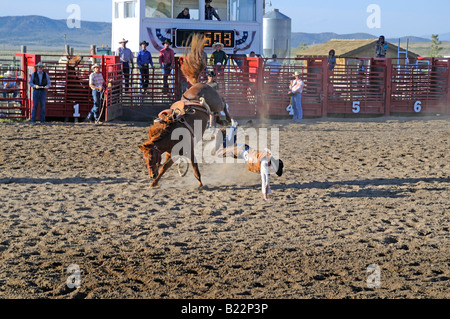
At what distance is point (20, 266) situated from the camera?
5246 millimetres

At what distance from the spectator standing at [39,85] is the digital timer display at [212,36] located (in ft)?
19.5

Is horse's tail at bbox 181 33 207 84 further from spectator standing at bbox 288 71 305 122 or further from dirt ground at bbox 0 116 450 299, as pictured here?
spectator standing at bbox 288 71 305 122

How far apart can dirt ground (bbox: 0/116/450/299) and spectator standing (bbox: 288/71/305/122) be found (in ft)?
17.9

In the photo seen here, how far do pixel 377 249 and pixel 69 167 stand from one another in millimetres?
5712

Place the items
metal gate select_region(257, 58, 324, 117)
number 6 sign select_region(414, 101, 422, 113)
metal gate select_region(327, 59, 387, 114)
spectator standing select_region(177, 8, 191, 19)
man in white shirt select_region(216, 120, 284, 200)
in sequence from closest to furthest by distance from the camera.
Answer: man in white shirt select_region(216, 120, 284, 200) → metal gate select_region(257, 58, 324, 117) → metal gate select_region(327, 59, 387, 114) → number 6 sign select_region(414, 101, 422, 113) → spectator standing select_region(177, 8, 191, 19)

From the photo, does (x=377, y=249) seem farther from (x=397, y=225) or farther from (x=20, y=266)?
(x=20, y=266)

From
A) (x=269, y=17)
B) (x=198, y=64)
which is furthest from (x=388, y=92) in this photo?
(x=269, y=17)

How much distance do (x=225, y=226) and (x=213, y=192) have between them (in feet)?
5.61

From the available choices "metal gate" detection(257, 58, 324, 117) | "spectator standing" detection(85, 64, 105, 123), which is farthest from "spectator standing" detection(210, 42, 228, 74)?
"spectator standing" detection(85, 64, 105, 123)

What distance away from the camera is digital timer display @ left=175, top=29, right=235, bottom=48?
65.4 ft

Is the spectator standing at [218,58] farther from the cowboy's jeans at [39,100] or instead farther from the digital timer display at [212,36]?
the cowboy's jeans at [39,100]

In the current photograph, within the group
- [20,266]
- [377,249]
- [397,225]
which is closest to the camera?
[20,266]

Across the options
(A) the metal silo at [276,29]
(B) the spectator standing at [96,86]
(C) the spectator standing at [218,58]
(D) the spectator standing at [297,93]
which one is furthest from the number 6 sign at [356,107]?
(A) the metal silo at [276,29]
